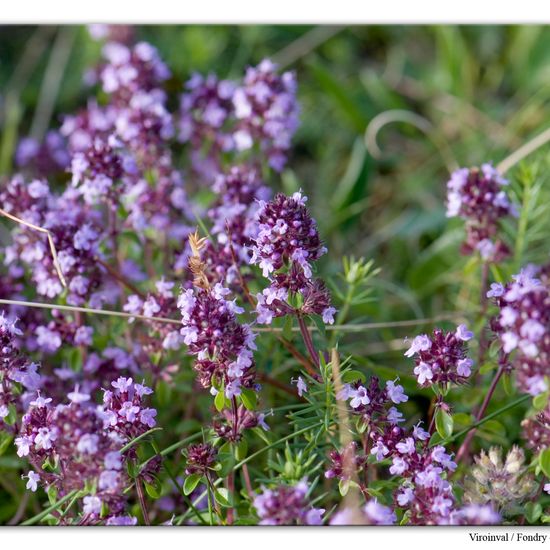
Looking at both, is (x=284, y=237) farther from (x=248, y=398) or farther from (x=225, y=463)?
(x=225, y=463)

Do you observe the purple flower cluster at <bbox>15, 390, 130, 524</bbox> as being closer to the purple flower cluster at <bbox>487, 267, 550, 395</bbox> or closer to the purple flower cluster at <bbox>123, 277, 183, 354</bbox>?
the purple flower cluster at <bbox>123, 277, 183, 354</bbox>

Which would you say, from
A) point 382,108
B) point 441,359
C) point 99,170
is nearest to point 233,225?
point 99,170

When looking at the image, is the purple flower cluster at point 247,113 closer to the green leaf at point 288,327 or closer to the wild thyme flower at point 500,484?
the green leaf at point 288,327

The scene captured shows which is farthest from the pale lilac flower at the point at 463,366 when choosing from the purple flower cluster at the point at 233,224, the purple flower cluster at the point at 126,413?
the purple flower cluster at the point at 126,413

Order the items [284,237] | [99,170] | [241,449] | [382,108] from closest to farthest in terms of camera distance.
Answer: [284,237] < [241,449] < [99,170] < [382,108]

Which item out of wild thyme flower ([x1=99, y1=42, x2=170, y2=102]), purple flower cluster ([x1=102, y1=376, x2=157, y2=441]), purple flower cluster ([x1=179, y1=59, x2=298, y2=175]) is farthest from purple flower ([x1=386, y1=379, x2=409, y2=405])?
wild thyme flower ([x1=99, y1=42, x2=170, y2=102])
